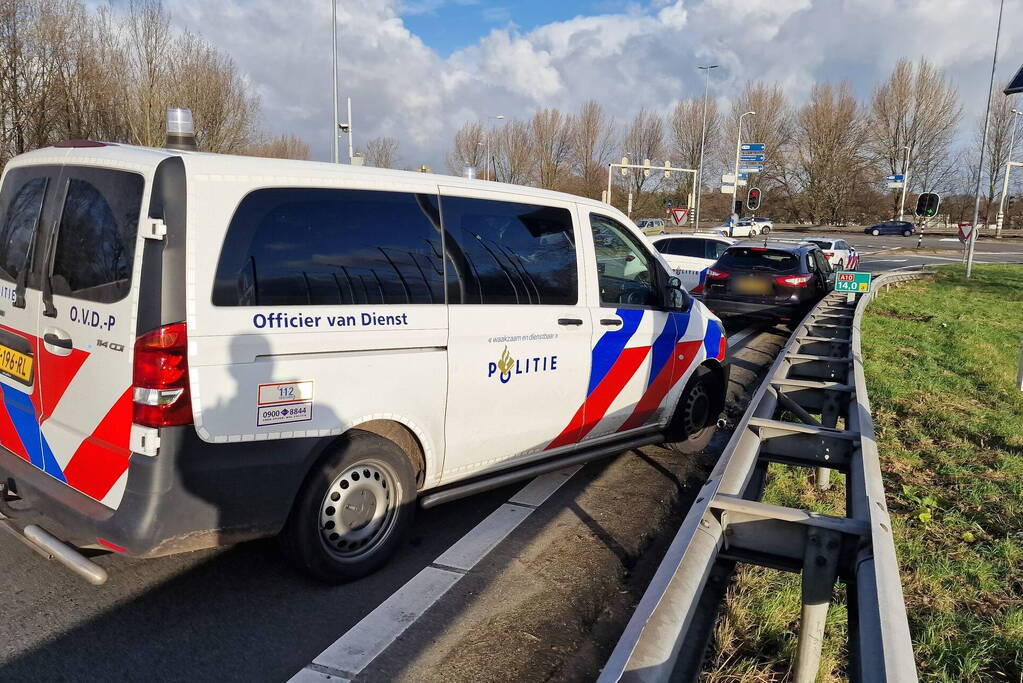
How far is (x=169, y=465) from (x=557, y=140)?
72745 mm

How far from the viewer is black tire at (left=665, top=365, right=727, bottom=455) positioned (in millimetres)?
5680

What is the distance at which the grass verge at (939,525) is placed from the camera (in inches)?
120

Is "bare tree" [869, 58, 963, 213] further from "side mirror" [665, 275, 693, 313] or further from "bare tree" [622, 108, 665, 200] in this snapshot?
"side mirror" [665, 275, 693, 313]

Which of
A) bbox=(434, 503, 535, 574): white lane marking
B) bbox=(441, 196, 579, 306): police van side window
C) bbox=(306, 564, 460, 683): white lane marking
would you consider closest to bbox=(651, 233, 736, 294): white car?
bbox=(441, 196, 579, 306): police van side window

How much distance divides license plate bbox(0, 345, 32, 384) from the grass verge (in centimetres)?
326

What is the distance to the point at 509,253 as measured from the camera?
4195 mm

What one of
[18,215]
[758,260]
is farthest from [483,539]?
[758,260]

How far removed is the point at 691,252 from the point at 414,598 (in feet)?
43.2

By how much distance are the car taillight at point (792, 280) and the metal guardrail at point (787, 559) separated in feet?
29.8

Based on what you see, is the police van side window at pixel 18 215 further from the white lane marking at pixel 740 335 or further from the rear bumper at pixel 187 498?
the white lane marking at pixel 740 335

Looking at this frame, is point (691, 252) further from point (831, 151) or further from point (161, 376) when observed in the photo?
point (831, 151)

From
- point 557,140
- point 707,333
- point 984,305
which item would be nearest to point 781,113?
point 557,140

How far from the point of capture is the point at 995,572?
3824 millimetres

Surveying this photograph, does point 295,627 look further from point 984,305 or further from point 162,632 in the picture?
point 984,305
